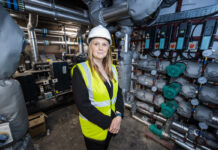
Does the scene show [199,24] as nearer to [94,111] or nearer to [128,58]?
[128,58]

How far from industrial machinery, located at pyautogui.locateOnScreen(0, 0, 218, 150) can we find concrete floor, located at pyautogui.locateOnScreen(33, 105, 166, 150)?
9.2 inches

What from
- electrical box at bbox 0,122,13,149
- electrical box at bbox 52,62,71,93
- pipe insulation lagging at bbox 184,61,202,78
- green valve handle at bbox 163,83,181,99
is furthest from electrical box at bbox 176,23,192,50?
electrical box at bbox 52,62,71,93

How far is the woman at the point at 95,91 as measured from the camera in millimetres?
829

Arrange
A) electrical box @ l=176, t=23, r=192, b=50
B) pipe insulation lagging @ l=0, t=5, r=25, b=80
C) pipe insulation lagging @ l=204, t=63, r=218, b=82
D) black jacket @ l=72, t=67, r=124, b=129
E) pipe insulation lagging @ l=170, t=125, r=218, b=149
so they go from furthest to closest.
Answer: electrical box @ l=176, t=23, r=192, b=50 → pipe insulation lagging @ l=170, t=125, r=218, b=149 → pipe insulation lagging @ l=204, t=63, r=218, b=82 → black jacket @ l=72, t=67, r=124, b=129 → pipe insulation lagging @ l=0, t=5, r=25, b=80

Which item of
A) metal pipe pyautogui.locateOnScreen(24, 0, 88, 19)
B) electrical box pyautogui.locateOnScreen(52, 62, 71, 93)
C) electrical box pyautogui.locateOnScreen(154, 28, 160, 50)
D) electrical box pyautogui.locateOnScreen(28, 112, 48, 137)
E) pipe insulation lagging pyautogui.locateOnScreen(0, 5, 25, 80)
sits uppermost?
metal pipe pyautogui.locateOnScreen(24, 0, 88, 19)

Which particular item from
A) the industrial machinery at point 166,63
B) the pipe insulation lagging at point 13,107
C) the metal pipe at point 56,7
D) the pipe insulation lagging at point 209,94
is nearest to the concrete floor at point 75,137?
the industrial machinery at point 166,63

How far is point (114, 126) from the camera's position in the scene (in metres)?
0.92

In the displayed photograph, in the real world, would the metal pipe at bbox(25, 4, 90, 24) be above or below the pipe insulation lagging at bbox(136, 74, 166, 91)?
above

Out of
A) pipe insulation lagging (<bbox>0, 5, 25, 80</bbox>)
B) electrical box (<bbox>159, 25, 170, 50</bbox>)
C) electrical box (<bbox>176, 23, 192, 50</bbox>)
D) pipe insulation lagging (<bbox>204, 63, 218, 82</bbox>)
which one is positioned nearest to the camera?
pipe insulation lagging (<bbox>0, 5, 25, 80</bbox>)

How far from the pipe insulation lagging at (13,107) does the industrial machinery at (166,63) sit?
1.54m

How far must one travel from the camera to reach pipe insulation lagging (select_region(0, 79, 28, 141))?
635 millimetres

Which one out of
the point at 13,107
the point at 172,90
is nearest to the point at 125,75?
the point at 172,90

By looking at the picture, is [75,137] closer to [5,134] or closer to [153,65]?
[5,134]

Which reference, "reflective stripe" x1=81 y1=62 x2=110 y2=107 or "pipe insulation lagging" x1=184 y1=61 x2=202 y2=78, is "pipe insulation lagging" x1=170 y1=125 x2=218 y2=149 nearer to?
"pipe insulation lagging" x1=184 y1=61 x2=202 y2=78
